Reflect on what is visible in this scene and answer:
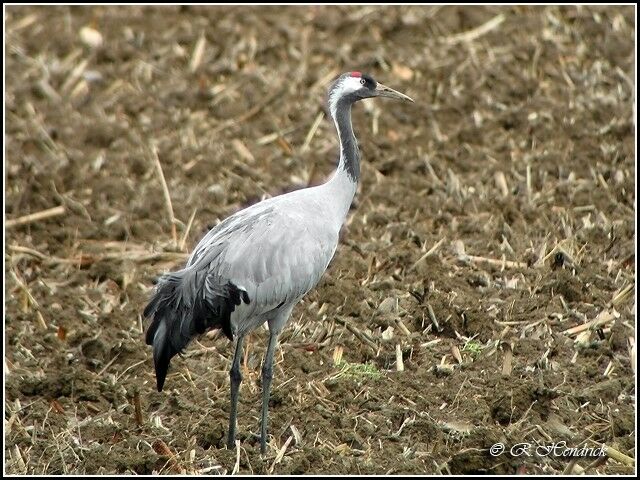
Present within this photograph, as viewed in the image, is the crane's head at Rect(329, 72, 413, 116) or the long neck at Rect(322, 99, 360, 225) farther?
the crane's head at Rect(329, 72, 413, 116)

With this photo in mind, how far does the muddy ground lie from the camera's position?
604 cm

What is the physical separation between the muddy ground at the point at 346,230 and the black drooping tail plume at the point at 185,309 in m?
0.48

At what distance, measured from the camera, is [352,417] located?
239 inches

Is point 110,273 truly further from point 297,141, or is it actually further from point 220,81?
point 220,81

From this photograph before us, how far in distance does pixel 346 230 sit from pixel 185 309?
7.63ft

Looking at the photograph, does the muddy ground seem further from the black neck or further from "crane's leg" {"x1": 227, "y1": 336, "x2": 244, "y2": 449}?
the black neck

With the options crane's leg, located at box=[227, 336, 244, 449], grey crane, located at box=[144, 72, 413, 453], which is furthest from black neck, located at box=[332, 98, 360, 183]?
crane's leg, located at box=[227, 336, 244, 449]

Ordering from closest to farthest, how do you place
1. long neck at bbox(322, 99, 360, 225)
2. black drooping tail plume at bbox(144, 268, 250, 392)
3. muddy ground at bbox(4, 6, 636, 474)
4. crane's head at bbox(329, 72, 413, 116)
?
1. black drooping tail plume at bbox(144, 268, 250, 392)
2. muddy ground at bbox(4, 6, 636, 474)
3. long neck at bbox(322, 99, 360, 225)
4. crane's head at bbox(329, 72, 413, 116)

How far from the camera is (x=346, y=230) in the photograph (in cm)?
799

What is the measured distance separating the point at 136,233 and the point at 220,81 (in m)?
2.44

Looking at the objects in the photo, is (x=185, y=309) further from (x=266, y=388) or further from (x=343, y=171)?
(x=343, y=171)

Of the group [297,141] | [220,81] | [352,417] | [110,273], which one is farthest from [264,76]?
[352,417]

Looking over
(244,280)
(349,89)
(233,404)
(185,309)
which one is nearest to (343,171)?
(349,89)

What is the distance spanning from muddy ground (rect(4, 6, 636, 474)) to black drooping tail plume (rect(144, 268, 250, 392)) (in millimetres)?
483
